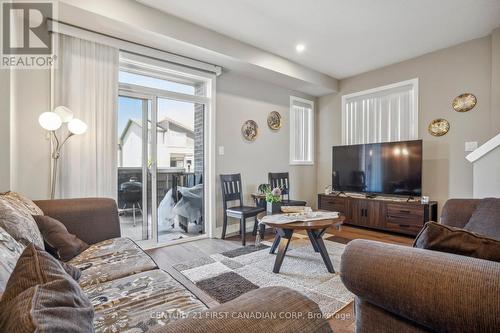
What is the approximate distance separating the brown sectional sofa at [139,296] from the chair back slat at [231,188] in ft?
5.68

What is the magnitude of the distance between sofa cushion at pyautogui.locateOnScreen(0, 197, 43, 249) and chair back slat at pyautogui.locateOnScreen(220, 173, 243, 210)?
2428mm

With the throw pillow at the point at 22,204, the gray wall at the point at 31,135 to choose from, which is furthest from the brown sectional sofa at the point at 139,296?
the gray wall at the point at 31,135

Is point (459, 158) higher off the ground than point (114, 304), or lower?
higher

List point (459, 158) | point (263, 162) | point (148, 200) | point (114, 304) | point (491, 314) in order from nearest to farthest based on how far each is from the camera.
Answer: point (491, 314) < point (114, 304) < point (148, 200) < point (459, 158) < point (263, 162)

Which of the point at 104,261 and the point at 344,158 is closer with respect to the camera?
the point at 104,261

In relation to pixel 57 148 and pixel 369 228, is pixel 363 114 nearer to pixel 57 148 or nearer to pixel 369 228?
pixel 369 228

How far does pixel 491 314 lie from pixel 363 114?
4.42 m

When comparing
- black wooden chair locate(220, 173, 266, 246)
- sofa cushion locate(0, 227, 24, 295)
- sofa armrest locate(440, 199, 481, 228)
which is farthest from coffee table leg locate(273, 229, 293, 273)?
sofa cushion locate(0, 227, 24, 295)

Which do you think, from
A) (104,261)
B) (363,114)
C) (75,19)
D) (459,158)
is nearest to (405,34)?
(363,114)

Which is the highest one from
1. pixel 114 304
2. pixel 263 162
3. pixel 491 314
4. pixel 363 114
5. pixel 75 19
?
pixel 75 19

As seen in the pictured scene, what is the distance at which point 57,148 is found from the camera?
8.21 feet

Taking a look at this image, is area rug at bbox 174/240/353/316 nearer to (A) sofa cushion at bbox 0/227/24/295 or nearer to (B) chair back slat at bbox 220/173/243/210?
(B) chair back slat at bbox 220/173/243/210

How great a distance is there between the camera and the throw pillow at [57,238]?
60.5 inches

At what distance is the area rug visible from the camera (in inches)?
78.9
